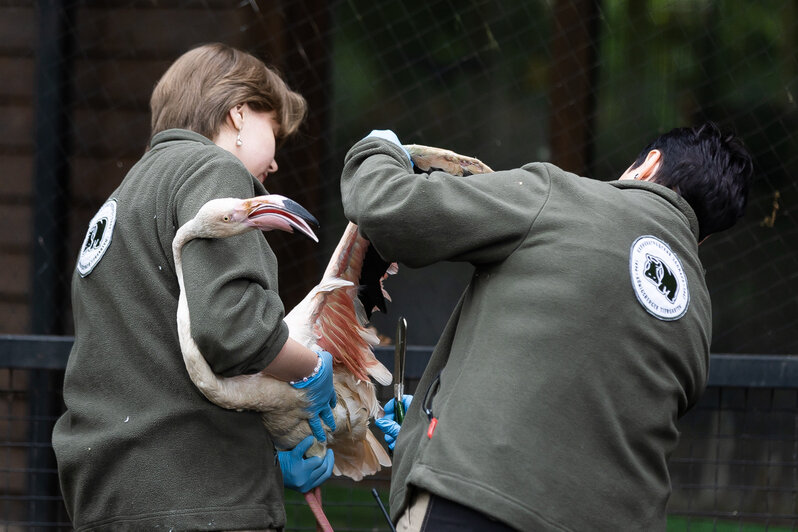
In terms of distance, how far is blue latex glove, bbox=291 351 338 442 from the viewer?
2.38 meters

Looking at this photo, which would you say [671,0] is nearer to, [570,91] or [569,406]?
[570,91]

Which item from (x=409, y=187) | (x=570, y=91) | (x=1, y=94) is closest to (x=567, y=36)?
(x=570, y=91)

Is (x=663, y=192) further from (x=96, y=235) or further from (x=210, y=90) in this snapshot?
(x=96, y=235)

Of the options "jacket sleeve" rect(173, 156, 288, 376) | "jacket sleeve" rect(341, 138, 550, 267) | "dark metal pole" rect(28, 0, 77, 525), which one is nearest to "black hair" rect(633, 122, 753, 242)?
"jacket sleeve" rect(341, 138, 550, 267)

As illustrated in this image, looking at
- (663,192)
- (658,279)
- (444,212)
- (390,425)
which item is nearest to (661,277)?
(658,279)

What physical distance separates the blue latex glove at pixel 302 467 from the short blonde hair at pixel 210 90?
2.68 feet

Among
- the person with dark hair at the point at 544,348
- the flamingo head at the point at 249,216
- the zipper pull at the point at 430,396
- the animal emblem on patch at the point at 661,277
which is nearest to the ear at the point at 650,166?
the person with dark hair at the point at 544,348

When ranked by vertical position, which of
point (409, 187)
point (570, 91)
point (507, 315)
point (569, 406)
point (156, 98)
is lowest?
point (570, 91)

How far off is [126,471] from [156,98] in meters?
0.95

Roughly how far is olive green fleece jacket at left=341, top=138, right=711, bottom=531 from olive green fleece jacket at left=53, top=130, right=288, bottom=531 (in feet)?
1.09

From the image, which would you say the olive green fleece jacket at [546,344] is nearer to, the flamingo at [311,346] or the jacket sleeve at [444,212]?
the jacket sleeve at [444,212]

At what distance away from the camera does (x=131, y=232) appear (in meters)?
2.24

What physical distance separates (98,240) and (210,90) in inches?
18.4

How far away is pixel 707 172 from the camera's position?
2.23 meters
